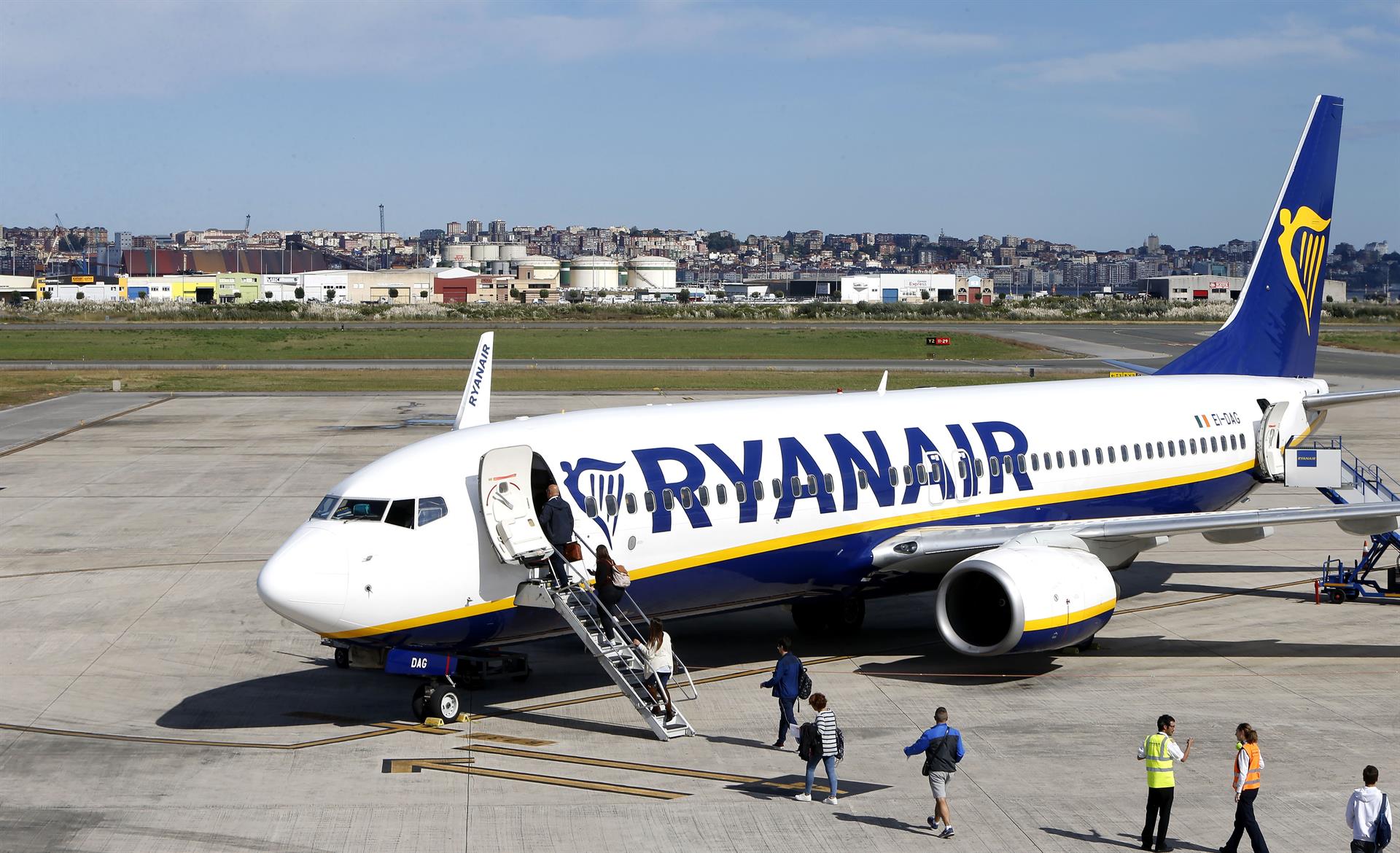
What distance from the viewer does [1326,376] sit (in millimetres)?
83250

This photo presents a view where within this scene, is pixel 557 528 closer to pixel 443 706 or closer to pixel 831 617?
pixel 443 706

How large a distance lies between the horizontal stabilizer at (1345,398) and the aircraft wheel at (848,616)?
42.3ft

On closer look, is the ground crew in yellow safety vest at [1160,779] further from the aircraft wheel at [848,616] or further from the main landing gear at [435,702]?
the aircraft wheel at [848,616]

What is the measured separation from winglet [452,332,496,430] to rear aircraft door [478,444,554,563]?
21.3ft

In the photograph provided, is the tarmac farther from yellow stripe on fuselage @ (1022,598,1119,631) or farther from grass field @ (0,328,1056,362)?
grass field @ (0,328,1056,362)

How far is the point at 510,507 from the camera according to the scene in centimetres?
2162

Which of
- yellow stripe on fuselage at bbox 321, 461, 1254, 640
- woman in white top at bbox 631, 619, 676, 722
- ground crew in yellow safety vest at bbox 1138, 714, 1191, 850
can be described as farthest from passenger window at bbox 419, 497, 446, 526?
ground crew in yellow safety vest at bbox 1138, 714, 1191, 850

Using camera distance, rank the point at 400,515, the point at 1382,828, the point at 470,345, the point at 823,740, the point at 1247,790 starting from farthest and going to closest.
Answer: the point at 470,345
the point at 400,515
the point at 823,740
the point at 1247,790
the point at 1382,828

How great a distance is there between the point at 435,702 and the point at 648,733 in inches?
130

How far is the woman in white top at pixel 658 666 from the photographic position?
2123 cm

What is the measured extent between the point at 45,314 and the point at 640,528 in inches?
6669

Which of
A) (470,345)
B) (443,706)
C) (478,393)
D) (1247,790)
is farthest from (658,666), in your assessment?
(470,345)

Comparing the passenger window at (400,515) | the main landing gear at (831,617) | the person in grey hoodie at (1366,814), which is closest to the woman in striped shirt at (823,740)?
the person in grey hoodie at (1366,814)

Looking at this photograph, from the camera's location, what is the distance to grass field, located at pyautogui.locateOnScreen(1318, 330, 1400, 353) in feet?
369
